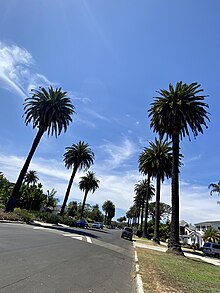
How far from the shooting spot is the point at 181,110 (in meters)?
25.6

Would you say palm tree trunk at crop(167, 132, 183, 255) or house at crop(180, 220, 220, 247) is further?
house at crop(180, 220, 220, 247)

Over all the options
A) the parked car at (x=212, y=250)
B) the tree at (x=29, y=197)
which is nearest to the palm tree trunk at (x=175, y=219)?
the parked car at (x=212, y=250)

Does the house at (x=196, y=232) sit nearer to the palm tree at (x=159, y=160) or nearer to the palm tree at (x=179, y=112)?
the palm tree at (x=159, y=160)

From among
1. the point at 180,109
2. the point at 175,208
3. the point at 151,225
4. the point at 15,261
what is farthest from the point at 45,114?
the point at 151,225

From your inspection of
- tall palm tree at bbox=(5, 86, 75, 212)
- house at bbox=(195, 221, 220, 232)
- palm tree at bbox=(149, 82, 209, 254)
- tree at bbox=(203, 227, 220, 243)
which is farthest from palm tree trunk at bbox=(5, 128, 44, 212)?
house at bbox=(195, 221, 220, 232)

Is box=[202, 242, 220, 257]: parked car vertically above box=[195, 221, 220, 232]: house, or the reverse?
box=[195, 221, 220, 232]: house

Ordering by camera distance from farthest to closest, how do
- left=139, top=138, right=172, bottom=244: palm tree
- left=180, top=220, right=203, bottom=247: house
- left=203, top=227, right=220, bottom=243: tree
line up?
left=180, top=220, right=203, bottom=247: house → left=203, top=227, right=220, bottom=243: tree → left=139, top=138, right=172, bottom=244: palm tree

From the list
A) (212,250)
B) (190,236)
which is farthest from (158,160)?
(190,236)

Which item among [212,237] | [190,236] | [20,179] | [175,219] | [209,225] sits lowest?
[175,219]

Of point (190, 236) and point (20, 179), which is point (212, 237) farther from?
point (20, 179)

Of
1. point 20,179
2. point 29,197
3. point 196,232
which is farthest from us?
point 196,232

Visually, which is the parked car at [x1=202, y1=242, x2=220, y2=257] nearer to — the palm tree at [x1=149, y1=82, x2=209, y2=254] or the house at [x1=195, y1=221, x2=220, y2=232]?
the palm tree at [x1=149, y1=82, x2=209, y2=254]

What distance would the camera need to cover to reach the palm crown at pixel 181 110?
25.8 meters

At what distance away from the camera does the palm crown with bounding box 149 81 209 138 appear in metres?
25.8
